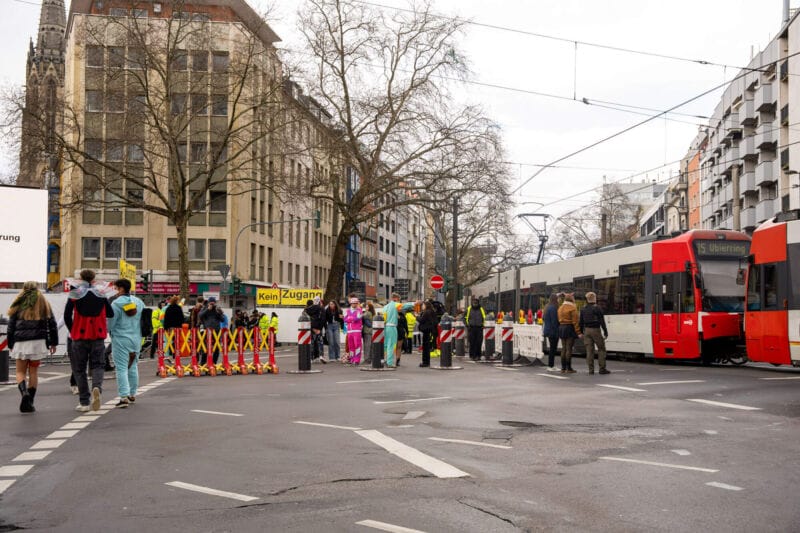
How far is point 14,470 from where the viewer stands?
8602 millimetres

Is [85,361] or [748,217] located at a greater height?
[748,217]

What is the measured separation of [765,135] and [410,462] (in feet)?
205

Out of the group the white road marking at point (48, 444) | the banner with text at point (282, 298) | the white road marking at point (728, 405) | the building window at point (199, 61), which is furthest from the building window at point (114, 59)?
the white road marking at point (48, 444)

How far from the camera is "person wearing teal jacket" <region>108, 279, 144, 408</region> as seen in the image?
14.5m

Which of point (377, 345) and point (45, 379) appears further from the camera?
point (377, 345)

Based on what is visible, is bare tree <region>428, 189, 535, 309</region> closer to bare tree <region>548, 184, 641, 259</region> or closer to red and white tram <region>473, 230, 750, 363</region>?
bare tree <region>548, 184, 641, 259</region>

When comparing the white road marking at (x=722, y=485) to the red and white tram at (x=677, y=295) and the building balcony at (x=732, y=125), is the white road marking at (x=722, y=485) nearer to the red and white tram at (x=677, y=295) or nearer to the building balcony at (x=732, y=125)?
the red and white tram at (x=677, y=295)

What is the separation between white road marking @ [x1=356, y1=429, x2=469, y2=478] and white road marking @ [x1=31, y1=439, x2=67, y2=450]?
10.2 feet

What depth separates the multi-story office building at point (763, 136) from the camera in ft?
193

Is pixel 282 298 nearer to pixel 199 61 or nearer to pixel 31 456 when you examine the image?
pixel 199 61

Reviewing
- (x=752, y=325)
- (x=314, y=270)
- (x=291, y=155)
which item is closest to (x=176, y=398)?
(x=752, y=325)

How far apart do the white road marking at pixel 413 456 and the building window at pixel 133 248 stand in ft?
181

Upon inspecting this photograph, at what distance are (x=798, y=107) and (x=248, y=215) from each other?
113 ft

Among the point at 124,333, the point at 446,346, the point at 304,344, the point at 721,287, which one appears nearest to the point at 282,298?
the point at 446,346
